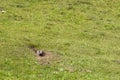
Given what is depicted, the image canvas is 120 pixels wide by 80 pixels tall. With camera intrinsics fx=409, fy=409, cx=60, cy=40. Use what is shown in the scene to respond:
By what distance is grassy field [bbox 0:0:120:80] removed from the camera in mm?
24906

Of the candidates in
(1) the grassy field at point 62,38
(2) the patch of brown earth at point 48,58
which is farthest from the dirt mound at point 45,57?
(1) the grassy field at point 62,38

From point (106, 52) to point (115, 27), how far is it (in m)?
9.40

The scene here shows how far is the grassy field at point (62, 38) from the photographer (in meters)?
24.9

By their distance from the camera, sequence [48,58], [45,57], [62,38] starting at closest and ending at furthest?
1. [48,58]
2. [45,57]
3. [62,38]

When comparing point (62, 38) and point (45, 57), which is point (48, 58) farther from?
point (62, 38)

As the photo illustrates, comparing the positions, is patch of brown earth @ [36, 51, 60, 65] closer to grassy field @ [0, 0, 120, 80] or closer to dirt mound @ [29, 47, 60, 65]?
dirt mound @ [29, 47, 60, 65]

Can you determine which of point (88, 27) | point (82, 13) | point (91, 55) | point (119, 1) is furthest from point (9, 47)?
point (119, 1)

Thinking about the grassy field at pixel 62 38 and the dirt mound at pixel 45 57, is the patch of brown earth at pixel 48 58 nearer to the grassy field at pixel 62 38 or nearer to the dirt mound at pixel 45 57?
the dirt mound at pixel 45 57

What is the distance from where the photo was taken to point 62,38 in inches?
1378

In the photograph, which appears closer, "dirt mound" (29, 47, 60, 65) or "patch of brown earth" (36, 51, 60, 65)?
"patch of brown earth" (36, 51, 60, 65)

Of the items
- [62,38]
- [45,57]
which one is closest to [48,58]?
[45,57]

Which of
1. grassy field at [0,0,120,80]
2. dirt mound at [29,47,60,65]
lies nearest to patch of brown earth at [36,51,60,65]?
dirt mound at [29,47,60,65]

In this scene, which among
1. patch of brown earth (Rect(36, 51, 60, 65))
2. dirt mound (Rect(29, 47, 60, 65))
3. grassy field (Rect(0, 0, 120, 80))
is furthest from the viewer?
dirt mound (Rect(29, 47, 60, 65))

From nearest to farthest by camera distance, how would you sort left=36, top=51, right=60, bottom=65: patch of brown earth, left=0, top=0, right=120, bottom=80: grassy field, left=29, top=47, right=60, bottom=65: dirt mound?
left=0, top=0, right=120, bottom=80: grassy field → left=36, top=51, right=60, bottom=65: patch of brown earth → left=29, top=47, right=60, bottom=65: dirt mound
